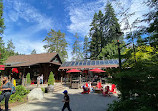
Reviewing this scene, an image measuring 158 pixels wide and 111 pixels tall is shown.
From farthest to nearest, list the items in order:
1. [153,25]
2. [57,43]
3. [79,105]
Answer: [57,43]
[79,105]
[153,25]

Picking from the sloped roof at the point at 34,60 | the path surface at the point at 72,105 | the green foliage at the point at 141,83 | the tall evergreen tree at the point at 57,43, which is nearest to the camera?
the green foliage at the point at 141,83

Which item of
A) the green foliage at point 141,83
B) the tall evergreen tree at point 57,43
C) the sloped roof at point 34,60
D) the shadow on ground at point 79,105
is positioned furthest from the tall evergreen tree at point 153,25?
the tall evergreen tree at point 57,43

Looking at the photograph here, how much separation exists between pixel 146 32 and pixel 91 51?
39.4m

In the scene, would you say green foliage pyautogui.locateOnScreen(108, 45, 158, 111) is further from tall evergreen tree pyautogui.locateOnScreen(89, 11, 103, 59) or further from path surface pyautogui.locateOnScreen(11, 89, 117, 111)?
tall evergreen tree pyautogui.locateOnScreen(89, 11, 103, 59)

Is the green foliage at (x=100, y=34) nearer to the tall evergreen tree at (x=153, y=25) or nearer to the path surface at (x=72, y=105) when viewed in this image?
the path surface at (x=72, y=105)

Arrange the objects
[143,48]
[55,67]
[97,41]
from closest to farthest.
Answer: [143,48], [55,67], [97,41]

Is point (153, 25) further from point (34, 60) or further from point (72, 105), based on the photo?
point (34, 60)

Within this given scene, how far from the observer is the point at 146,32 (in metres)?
3.66

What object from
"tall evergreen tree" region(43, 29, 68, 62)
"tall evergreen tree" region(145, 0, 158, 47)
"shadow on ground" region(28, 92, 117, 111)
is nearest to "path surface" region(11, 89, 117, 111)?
"shadow on ground" region(28, 92, 117, 111)

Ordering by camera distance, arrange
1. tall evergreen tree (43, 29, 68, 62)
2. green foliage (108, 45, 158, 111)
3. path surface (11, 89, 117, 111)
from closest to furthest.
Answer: green foliage (108, 45, 158, 111) < path surface (11, 89, 117, 111) < tall evergreen tree (43, 29, 68, 62)

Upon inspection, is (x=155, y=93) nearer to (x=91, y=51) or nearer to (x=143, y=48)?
(x=143, y=48)

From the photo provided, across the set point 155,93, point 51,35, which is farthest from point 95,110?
point 51,35

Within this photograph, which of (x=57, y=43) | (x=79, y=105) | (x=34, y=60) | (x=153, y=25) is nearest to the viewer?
(x=153, y=25)

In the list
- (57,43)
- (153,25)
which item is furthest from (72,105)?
(57,43)
